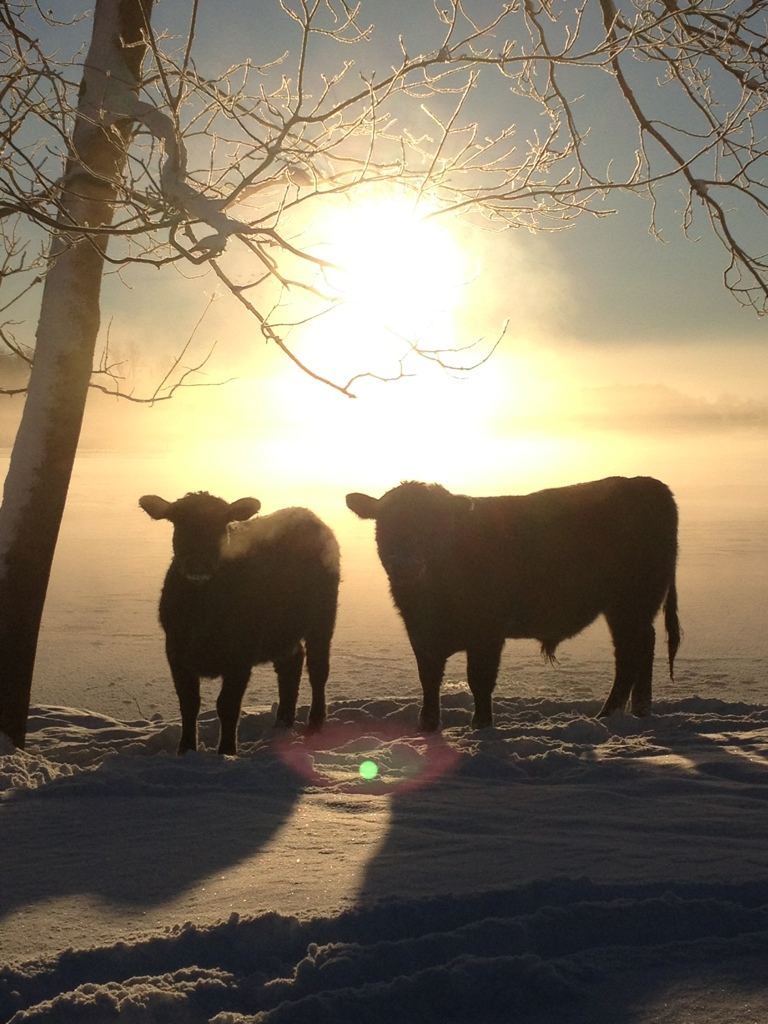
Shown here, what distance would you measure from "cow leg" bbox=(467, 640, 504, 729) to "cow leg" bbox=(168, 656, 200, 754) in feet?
6.49

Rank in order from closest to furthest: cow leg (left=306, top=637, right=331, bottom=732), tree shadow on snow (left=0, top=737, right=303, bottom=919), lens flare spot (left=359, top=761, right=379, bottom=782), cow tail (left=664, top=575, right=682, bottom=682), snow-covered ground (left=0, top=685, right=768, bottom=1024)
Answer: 1. snow-covered ground (left=0, top=685, right=768, bottom=1024)
2. tree shadow on snow (left=0, top=737, right=303, bottom=919)
3. lens flare spot (left=359, top=761, right=379, bottom=782)
4. cow leg (left=306, top=637, right=331, bottom=732)
5. cow tail (left=664, top=575, right=682, bottom=682)

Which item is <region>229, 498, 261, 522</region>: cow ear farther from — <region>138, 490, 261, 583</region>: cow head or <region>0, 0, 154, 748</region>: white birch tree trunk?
<region>0, 0, 154, 748</region>: white birch tree trunk

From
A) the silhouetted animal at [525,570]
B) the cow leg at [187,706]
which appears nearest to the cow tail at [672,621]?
the silhouetted animal at [525,570]

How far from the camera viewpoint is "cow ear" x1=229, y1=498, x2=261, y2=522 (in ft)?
21.7

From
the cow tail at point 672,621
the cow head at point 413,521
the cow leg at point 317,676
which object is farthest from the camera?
the cow tail at point 672,621

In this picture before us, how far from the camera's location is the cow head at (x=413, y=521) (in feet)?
23.1

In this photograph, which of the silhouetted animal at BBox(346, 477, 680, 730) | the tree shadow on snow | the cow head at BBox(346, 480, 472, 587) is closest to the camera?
the tree shadow on snow

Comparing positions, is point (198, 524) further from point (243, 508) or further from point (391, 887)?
point (391, 887)

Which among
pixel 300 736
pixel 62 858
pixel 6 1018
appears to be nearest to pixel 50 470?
pixel 300 736

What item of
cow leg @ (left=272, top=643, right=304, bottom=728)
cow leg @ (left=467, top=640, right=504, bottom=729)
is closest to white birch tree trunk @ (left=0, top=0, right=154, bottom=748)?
cow leg @ (left=272, top=643, right=304, bottom=728)

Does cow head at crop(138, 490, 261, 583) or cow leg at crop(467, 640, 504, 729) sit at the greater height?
cow head at crop(138, 490, 261, 583)

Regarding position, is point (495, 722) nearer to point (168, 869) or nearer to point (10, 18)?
point (168, 869)

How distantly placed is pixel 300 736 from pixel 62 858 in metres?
3.54

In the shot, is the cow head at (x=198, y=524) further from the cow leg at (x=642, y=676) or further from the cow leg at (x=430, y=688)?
the cow leg at (x=642, y=676)
